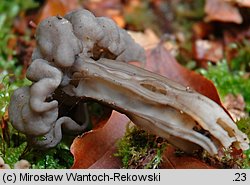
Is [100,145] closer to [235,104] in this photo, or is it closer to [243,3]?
[235,104]

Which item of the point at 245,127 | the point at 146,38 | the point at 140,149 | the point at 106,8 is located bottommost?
the point at 106,8

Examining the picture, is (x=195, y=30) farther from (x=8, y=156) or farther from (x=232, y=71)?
(x=8, y=156)

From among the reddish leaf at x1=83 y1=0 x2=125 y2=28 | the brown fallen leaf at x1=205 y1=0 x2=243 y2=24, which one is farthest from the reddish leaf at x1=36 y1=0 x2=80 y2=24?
the brown fallen leaf at x1=205 y1=0 x2=243 y2=24

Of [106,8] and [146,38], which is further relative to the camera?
[106,8]

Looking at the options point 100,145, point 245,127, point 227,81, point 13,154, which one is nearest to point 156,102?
point 100,145

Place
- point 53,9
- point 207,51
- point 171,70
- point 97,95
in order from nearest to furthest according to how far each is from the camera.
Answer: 1. point 97,95
2. point 171,70
3. point 207,51
4. point 53,9

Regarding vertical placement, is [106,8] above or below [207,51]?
below

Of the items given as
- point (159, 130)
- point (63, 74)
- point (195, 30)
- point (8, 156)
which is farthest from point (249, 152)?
point (195, 30)

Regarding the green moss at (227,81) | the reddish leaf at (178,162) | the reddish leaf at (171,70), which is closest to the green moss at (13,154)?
the reddish leaf at (178,162)
